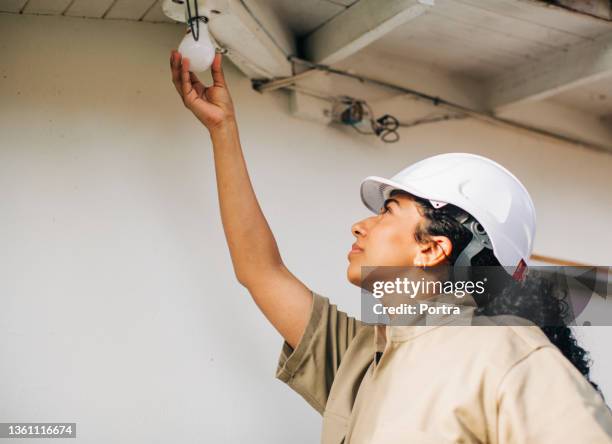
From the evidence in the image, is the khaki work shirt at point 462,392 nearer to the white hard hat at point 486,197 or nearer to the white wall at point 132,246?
the white hard hat at point 486,197

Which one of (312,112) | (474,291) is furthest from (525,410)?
(312,112)

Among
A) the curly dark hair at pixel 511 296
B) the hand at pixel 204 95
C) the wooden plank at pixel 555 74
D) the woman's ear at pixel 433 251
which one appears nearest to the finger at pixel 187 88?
the hand at pixel 204 95

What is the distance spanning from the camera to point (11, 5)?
2.07m

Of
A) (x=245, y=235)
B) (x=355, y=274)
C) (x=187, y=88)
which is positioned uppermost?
(x=187, y=88)

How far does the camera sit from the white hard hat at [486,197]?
5.53ft

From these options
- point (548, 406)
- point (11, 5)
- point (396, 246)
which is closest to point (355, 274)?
point (396, 246)

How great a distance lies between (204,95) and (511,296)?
0.85 metres

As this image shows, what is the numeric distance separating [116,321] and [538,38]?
1595mm

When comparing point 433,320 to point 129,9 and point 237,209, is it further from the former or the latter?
point 129,9

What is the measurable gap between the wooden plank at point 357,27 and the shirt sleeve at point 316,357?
0.77 m

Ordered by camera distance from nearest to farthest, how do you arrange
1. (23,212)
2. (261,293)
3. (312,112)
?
(261,293) → (23,212) → (312,112)

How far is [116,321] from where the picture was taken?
2.10 metres

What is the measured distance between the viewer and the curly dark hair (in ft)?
5.65

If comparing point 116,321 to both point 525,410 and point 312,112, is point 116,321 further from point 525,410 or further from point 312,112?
point 525,410
